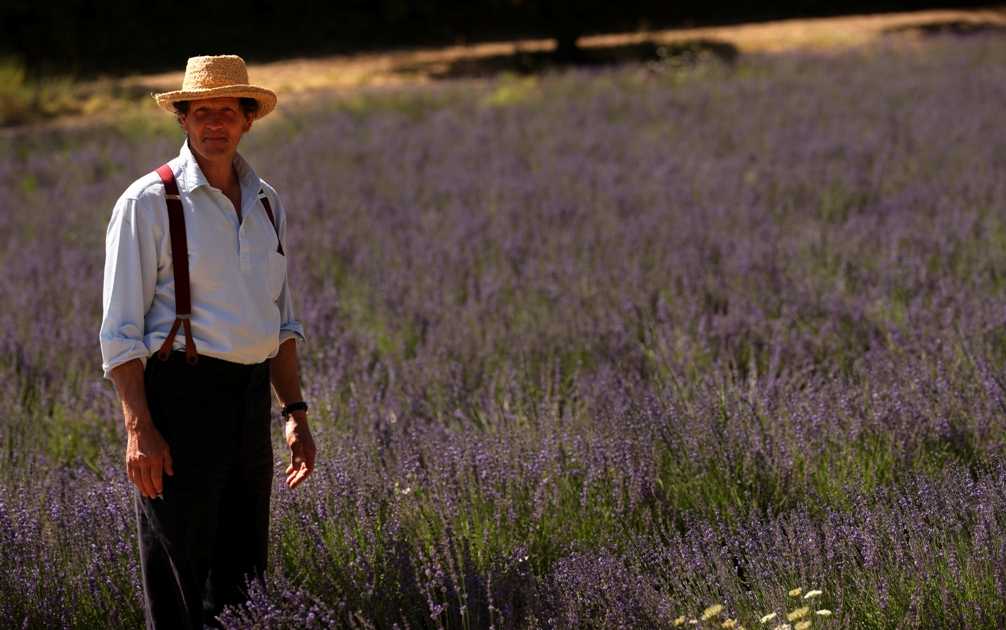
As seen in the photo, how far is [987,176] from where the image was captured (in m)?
7.37

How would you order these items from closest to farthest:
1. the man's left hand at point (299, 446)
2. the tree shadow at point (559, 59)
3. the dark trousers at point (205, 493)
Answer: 1. the dark trousers at point (205, 493)
2. the man's left hand at point (299, 446)
3. the tree shadow at point (559, 59)

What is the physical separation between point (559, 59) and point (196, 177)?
52.1 feet

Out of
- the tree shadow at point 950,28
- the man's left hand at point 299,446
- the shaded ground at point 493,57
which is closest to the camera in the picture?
the man's left hand at point 299,446

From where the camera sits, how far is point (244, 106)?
282 cm

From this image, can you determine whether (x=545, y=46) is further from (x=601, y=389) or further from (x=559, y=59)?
(x=601, y=389)

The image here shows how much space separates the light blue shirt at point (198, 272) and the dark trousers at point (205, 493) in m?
0.08

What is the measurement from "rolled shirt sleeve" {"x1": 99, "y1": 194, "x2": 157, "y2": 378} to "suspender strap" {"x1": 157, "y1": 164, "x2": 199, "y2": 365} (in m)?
0.04

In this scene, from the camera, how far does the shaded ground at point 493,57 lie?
15.4 meters

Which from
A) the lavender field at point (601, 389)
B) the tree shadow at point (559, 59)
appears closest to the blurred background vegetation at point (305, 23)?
the tree shadow at point (559, 59)

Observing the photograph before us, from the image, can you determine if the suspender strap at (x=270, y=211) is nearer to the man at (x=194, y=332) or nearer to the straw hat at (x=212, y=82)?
the man at (x=194, y=332)

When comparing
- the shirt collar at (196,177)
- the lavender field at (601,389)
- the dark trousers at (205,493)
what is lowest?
the lavender field at (601,389)

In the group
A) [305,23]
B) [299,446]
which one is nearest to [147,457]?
[299,446]

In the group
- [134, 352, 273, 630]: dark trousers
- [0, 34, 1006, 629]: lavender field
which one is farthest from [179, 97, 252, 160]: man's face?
[0, 34, 1006, 629]: lavender field

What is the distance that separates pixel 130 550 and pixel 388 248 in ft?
11.7
